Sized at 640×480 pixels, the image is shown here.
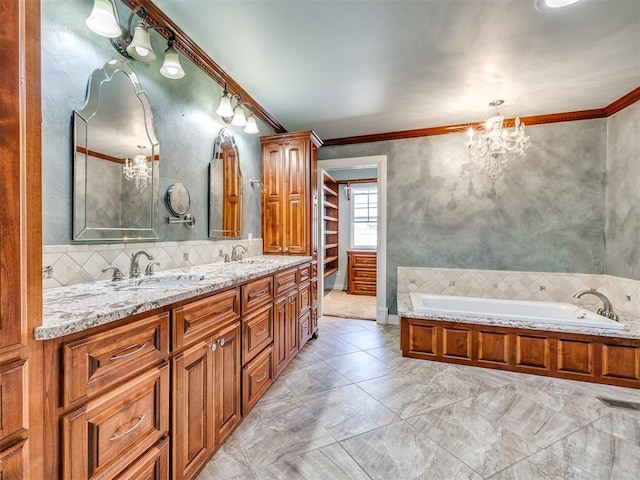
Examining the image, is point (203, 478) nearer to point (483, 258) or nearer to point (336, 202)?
point (483, 258)

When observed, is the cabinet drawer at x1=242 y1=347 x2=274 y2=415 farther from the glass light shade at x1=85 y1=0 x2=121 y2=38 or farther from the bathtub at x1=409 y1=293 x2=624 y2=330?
the glass light shade at x1=85 y1=0 x2=121 y2=38

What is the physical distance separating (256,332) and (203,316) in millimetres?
632

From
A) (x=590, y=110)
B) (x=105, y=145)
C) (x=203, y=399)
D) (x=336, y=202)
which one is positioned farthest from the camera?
(x=336, y=202)

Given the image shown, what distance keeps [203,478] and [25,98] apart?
1.76 meters

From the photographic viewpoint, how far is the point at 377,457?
1.59 meters

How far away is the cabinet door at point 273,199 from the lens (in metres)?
3.31

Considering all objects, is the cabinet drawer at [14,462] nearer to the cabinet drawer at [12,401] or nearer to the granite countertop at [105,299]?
the cabinet drawer at [12,401]

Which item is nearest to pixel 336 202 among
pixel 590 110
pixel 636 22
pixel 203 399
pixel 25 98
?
pixel 590 110

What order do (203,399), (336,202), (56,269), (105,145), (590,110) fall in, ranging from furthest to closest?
1. (336,202)
2. (590,110)
3. (105,145)
4. (203,399)
5. (56,269)

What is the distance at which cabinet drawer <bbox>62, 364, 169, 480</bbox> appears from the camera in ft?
2.77

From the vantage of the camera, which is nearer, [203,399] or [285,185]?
[203,399]

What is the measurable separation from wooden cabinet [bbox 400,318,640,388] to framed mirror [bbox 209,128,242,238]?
2013 millimetres

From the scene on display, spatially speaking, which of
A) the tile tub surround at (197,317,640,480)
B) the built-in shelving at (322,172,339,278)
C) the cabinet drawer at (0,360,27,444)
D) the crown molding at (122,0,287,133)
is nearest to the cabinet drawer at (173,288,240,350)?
the cabinet drawer at (0,360,27,444)

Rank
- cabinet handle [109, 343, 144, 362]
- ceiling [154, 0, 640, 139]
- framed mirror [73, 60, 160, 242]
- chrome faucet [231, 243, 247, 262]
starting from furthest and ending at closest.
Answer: chrome faucet [231, 243, 247, 262]
ceiling [154, 0, 640, 139]
framed mirror [73, 60, 160, 242]
cabinet handle [109, 343, 144, 362]
